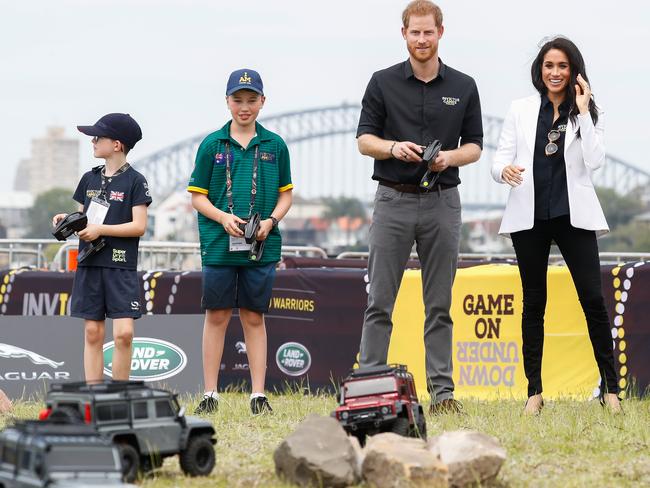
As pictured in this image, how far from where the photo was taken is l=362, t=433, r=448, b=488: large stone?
12.4ft

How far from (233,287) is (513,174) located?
159cm

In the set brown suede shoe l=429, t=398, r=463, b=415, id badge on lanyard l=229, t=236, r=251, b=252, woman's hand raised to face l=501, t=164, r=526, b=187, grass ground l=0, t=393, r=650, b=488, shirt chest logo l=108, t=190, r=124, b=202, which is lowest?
grass ground l=0, t=393, r=650, b=488

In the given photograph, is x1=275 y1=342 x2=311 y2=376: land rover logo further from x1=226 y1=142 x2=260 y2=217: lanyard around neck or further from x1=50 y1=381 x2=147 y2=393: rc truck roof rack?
x1=50 y1=381 x2=147 y2=393: rc truck roof rack

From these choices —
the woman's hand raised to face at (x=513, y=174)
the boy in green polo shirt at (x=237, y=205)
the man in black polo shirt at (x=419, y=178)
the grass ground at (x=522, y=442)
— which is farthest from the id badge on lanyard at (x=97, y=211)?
the woman's hand raised to face at (x=513, y=174)

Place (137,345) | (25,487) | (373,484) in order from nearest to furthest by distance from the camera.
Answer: (25,487)
(373,484)
(137,345)

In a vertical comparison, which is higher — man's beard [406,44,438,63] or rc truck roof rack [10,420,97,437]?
man's beard [406,44,438,63]

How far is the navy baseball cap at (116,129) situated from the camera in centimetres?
616

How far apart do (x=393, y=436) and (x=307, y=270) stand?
458 cm

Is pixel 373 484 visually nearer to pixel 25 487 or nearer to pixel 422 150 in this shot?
pixel 25 487

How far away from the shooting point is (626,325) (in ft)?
25.2

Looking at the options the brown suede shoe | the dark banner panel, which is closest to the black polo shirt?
the brown suede shoe

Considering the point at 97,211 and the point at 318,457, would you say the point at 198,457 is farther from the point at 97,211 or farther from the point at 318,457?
→ the point at 97,211

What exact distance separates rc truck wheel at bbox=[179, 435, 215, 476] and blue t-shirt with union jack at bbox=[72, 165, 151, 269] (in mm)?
2236

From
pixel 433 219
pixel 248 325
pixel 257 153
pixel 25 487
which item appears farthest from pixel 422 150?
pixel 25 487
